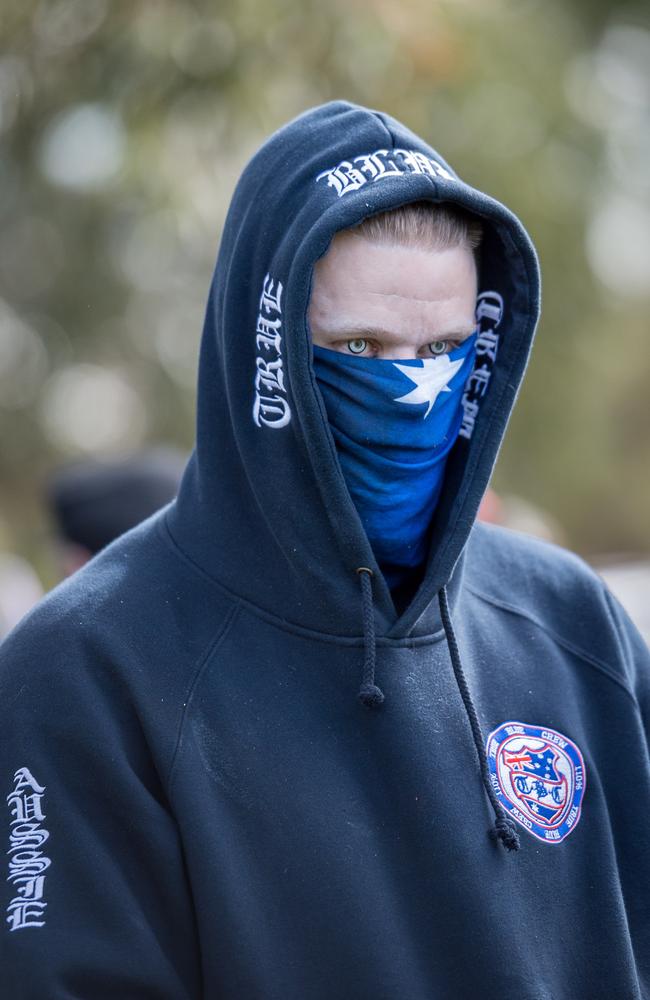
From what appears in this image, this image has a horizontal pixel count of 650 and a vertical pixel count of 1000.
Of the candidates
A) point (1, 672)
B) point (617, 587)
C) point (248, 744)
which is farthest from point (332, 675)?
point (617, 587)

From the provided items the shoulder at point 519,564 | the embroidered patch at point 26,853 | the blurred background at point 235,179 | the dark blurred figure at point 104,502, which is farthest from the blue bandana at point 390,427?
the blurred background at point 235,179

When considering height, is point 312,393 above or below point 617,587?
above

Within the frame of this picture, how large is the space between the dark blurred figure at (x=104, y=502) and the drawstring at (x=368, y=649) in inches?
89.9

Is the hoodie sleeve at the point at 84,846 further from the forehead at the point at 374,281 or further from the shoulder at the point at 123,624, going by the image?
the forehead at the point at 374,281

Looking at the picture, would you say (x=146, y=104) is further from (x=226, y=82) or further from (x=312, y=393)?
(x=312, y=393)

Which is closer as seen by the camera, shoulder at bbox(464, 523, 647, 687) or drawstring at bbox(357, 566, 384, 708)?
drawstring at bbox(357, 566, 384, 708)

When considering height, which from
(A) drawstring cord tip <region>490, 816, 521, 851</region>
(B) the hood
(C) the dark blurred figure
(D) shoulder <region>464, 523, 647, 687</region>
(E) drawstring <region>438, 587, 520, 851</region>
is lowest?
(C) the dark blurred figure

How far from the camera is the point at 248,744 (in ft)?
6.31

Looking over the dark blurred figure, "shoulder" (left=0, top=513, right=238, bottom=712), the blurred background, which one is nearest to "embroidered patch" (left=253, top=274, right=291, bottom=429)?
"shoulder" (left=0, top=513, right=238, bottom=712)

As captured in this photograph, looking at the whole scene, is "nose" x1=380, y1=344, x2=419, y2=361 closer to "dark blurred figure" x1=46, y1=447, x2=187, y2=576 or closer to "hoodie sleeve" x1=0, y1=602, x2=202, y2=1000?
"hoodie sleeve" x1=0, y1=602, x2=202, y2=1000

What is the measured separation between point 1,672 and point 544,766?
89 cm

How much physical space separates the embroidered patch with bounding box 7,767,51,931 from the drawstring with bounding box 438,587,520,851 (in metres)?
0.68

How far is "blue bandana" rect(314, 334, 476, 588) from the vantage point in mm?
2031

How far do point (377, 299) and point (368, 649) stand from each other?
0.55 metres
